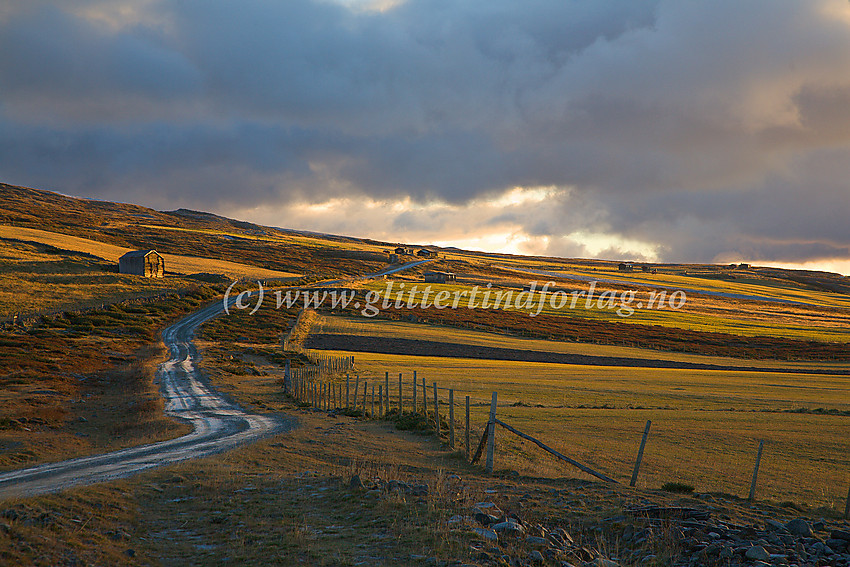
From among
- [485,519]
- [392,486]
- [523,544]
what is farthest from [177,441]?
[523,544]

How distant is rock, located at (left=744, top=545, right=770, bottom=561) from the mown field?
735cm

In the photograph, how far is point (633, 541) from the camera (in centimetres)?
1067

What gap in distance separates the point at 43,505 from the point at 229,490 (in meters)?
3.85

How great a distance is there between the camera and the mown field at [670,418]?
19.3 m

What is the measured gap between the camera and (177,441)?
66.8 feet

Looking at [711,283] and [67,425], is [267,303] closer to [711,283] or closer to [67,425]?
[67,425]

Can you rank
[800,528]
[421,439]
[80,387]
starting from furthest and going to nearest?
[80,387], [421,439], [800,528]

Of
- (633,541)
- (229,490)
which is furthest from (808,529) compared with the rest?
(229,490)

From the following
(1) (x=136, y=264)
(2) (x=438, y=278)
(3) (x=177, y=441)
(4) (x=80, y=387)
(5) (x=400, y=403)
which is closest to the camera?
(3) (x=177, y=441)

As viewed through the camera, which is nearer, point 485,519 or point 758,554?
point 758,554

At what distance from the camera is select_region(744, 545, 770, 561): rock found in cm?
946

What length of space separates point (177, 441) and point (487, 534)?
47.1 ft

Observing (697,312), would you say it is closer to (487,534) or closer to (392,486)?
(392,486)

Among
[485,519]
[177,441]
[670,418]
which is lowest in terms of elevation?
[177,441]
